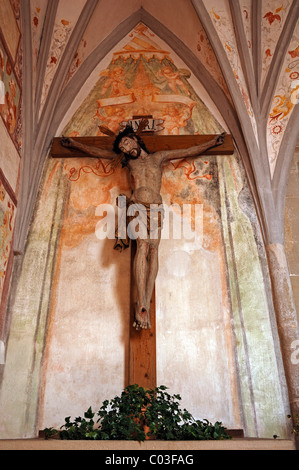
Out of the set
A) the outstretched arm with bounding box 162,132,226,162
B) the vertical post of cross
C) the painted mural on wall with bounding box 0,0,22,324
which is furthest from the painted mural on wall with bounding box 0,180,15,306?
the outstretched arm with bounding box 162,132,226,162

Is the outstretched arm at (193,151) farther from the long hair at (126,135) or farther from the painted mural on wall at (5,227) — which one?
the painted mural on wall at (5,227)

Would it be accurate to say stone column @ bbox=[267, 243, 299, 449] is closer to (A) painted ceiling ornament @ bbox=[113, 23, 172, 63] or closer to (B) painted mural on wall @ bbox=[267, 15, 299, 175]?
(B) painted mural on wall @ bbox=[267, 15, 299, 175]

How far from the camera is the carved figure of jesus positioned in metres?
5.33

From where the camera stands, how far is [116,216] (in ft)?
20.2

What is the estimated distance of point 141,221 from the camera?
571 cm

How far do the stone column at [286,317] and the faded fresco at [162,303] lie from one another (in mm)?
126

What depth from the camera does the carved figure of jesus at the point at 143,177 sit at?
210 inches

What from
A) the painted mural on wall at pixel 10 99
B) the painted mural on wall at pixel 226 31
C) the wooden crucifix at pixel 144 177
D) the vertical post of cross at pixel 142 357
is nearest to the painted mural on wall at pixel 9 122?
the painted mural on wall at pixel 10 99

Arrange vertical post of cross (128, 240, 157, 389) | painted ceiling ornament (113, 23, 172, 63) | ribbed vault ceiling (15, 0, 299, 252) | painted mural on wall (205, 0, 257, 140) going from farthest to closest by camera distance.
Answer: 1. painted ceiling ornament (113, 23, 172, 63)
2. painted mural on wall (205, 0, 257, 140)
3. ribbed vault ceiling (15, 0, 299, 252)
4. vertical post of cross (128, 240, 157, 389)

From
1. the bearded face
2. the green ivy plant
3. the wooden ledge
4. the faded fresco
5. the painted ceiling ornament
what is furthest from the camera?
the painted ceiling ornament

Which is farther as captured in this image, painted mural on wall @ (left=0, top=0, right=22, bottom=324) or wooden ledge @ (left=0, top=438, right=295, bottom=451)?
painted mural on wall @ (left=0, top=0, right=22, bottom=324)

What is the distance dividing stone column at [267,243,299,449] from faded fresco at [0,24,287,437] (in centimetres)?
13

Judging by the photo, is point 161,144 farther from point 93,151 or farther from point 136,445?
point 136,445
